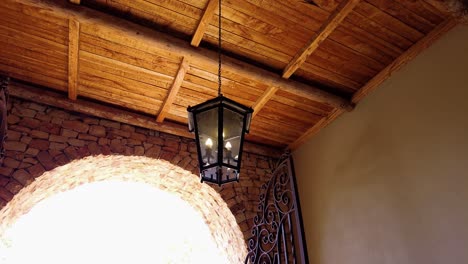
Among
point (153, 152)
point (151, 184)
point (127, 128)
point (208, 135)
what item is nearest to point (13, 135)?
point (127, 128)

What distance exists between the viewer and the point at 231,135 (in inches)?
84.2

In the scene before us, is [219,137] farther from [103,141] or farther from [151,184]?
[151,184]

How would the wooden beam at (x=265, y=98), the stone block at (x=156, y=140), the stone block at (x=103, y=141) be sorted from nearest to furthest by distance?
the wooden beam at (x=265, y=98) < the stone block at (x=103, y=141) < the stone block at (x=156, y=140)

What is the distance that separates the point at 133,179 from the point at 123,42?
163 cm

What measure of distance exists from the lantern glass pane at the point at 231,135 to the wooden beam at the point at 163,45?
106cm

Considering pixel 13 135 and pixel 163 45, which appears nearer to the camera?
pixel 163 45

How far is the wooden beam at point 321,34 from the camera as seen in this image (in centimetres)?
276

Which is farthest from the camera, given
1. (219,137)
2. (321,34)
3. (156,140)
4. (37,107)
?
(156,140)

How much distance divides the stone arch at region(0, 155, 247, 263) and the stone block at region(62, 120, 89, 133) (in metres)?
0.30

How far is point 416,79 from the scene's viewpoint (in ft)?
10.2

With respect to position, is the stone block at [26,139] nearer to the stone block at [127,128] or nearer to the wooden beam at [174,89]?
the stone block at [127,128]

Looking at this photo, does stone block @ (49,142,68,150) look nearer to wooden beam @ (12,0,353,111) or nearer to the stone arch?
the stone arch

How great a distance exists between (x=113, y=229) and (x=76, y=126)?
2921 mm

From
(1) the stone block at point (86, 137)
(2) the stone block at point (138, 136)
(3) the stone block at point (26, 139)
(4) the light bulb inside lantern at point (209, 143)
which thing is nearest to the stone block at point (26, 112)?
(3) the stone block at point (26, 139)
